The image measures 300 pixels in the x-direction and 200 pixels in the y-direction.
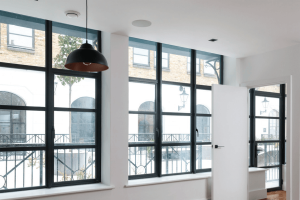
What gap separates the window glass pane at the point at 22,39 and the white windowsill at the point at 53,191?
173cm

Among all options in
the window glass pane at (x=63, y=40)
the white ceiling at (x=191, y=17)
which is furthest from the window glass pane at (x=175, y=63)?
the window glass pane at (x=63, y=40)

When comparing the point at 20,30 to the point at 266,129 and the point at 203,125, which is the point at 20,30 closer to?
the point at 203,125

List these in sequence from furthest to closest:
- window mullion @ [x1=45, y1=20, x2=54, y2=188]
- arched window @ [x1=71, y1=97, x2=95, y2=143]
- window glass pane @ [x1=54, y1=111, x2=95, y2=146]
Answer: arched window @ [x1=71, y1=97, x2=95, y2=143], window glass pane @ [x1=54, y1=111, x2=95, y2=146], window mullion @ [x1=45, y1=20, x2=54, y2=188]

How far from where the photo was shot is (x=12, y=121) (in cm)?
375

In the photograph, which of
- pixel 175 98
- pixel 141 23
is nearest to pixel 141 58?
Result: pixel 175 98

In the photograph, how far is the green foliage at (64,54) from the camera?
4.12m

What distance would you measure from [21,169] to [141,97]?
213 cm

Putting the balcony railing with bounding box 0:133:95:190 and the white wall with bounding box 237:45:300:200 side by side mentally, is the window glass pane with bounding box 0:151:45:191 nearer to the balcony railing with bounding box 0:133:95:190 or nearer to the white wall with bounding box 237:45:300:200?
the balcony railing with bounding box 0:133:95:190

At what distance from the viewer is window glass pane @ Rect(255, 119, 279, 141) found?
19.8ft

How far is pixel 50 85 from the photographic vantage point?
4.03 m

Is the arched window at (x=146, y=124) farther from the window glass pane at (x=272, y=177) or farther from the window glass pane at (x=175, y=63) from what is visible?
the window glass pane at (x=272, y=177)

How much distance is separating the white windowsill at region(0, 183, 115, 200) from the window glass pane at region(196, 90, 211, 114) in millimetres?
2357

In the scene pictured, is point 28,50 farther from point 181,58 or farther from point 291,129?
point 291,129

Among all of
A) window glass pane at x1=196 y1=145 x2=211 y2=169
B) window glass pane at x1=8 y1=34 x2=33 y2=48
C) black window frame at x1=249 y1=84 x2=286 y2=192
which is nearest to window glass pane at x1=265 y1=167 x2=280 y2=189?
black window frame at x1=249 y1=84 x2=286 y2=192
